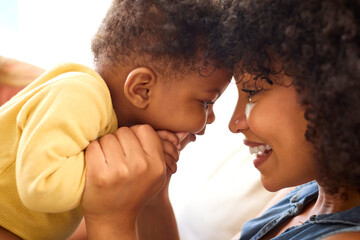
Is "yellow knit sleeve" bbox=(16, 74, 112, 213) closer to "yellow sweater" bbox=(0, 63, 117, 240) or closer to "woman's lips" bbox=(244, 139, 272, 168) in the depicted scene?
"yellow sweater" bbox=(0, 63, 117, 240)

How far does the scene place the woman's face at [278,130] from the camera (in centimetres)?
92

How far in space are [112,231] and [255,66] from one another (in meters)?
0.48

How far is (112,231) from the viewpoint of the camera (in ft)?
3.09

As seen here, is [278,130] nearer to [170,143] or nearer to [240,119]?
[240,119]

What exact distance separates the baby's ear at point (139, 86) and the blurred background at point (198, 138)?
270mm

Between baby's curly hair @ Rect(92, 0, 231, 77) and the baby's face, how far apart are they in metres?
0.04

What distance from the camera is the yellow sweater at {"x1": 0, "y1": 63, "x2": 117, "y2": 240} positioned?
33.6 inches

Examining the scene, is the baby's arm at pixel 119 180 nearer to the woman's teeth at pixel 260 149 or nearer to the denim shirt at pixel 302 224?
the woman's teeth at pixel 260 149

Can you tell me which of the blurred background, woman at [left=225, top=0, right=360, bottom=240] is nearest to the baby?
woman at [left=225, top=0, right=360, bottom=240]

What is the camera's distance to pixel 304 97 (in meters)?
0.85

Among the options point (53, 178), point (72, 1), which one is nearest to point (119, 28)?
point (53, 178)

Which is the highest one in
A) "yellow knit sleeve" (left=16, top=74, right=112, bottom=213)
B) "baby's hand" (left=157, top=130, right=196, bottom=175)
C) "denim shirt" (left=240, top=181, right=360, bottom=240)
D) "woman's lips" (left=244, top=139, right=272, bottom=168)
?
"yellow knit sleeve" (left=16, top=74, right=112, bottom=213)

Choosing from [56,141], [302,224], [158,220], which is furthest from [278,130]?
[158,220]

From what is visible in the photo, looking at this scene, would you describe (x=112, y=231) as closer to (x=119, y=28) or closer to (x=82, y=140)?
(x=82, y=140)
